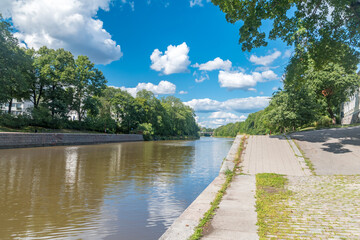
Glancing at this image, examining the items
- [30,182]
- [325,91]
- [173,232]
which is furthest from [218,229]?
[325,91]

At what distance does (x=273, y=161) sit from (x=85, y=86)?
45.7 meters

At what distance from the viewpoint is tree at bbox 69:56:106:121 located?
155 feet

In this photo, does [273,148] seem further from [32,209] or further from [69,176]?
[32,209]

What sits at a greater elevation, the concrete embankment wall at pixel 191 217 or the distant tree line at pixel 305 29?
the distant tree line at pixel 305 29

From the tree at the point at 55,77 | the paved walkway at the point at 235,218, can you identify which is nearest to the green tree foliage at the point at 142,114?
the tree at the point at 55,77

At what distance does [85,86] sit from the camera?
4881 cm

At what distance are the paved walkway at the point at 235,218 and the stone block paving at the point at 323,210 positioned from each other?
0.42 meters

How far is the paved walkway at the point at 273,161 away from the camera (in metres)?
8.80

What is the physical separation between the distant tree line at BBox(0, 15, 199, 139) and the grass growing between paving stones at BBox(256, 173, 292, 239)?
3355 cm

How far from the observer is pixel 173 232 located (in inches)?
139

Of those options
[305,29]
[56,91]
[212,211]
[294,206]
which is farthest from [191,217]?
[56,91]

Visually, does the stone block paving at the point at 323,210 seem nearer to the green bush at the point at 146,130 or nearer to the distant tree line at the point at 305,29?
the distant tree line at the point at 305,29

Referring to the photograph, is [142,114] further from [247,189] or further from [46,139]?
[247,189]

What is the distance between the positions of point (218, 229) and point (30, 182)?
7.84 meters
